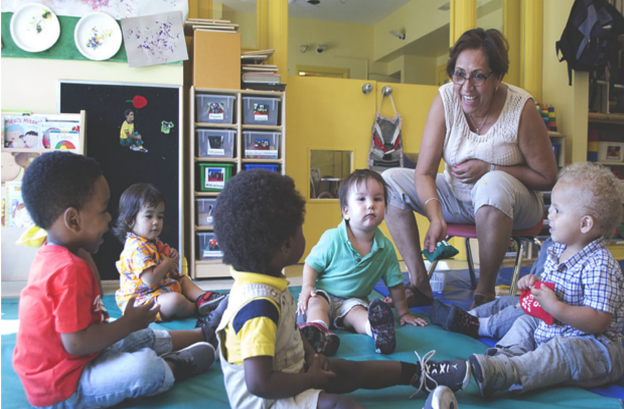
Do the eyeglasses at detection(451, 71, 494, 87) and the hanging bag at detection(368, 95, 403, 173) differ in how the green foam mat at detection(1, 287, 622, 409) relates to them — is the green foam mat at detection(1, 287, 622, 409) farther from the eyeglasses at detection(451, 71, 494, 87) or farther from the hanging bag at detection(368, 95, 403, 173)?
the hanging bag at detection(368, 95, 403, 173)

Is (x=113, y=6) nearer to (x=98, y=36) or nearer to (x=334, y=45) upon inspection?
(x=98, y=36)

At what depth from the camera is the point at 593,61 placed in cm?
345

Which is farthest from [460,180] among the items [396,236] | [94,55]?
[94,55]

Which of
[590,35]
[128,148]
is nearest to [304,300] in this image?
[128,148]

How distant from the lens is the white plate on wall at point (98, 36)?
2.70m

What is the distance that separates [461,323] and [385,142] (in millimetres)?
2301

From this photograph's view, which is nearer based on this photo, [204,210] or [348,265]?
[348,265]

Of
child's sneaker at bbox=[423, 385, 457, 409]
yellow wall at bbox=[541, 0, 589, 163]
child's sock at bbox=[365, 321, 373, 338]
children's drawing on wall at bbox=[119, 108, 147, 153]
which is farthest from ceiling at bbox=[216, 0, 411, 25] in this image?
child's sneaker at bbox=[423, 385, 457, 409]

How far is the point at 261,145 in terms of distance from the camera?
3066 mm

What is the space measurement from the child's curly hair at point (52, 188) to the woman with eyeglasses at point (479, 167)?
1208 mm

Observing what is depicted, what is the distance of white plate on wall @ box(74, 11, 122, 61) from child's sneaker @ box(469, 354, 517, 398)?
2677mm

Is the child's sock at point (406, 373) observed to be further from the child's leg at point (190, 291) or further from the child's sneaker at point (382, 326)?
the child's leg at point (190, 291)

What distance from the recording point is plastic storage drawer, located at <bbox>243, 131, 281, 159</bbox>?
304 centimetres

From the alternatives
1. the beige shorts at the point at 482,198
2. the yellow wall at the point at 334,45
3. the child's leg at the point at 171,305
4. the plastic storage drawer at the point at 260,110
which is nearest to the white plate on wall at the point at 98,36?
the plastic storage drawer at the point at 260,110
